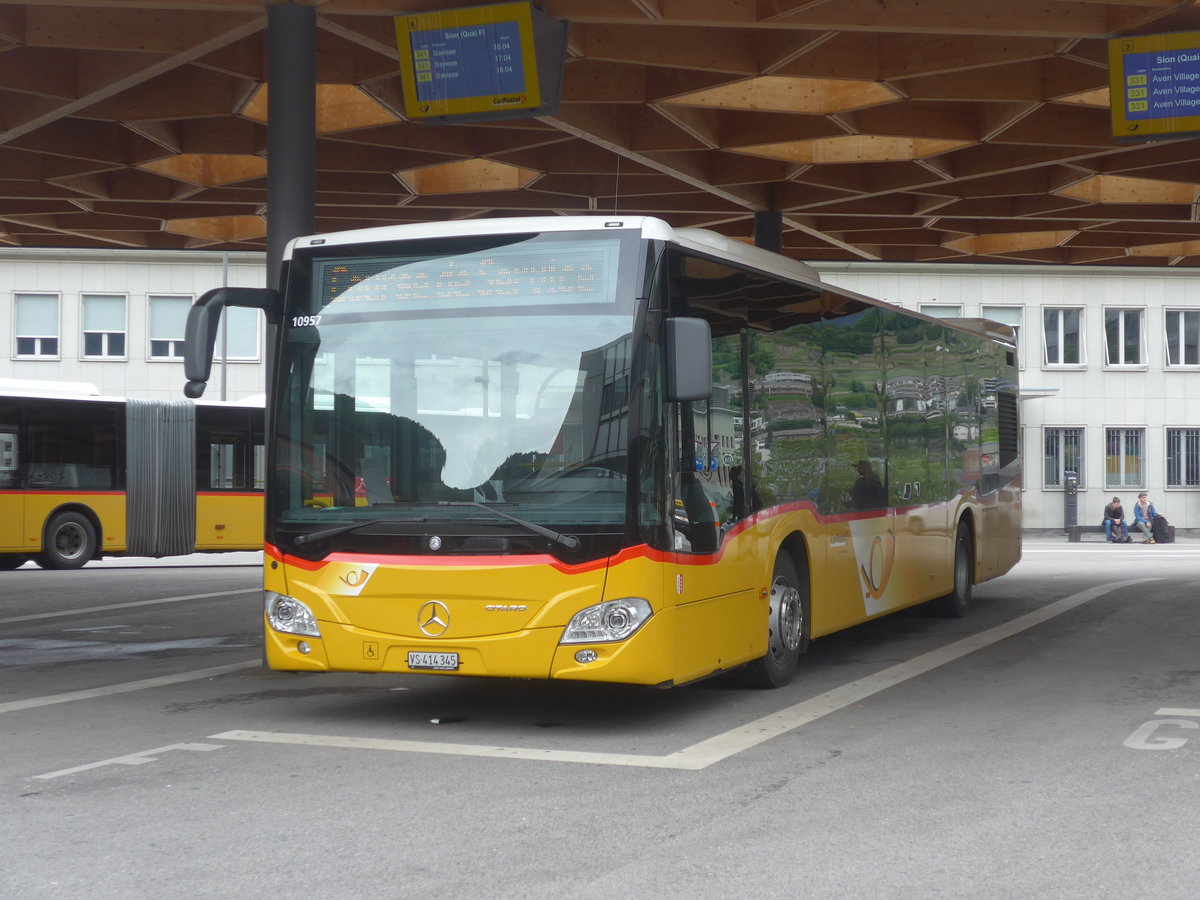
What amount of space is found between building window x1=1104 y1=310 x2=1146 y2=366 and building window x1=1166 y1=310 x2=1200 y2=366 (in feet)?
2.85

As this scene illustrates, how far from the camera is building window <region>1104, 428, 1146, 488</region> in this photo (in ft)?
149

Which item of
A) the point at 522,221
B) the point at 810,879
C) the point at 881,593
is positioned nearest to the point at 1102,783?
the point at 810,879

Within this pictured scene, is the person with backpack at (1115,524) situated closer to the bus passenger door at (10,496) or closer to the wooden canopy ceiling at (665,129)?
the wooden canopy ceiling at (665,129)

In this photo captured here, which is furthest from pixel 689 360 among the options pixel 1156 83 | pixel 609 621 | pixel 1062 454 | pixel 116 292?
pixel 1062 454

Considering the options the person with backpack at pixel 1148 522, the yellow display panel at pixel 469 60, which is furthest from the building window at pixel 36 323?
the yellow display panel at pixel 469 60

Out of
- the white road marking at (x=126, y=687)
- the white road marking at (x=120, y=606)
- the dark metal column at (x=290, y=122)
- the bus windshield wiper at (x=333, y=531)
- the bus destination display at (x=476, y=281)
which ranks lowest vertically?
the white road marking at (x=120, y=606)

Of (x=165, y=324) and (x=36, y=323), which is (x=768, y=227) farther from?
(x=36, y=323)

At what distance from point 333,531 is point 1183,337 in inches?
1661

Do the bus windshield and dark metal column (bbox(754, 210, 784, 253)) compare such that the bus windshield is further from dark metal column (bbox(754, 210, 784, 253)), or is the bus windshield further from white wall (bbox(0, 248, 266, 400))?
white wall (bbox(0, 248, 266, 400))

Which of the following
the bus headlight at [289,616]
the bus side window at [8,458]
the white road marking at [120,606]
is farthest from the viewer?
the bus side window at [8,458]

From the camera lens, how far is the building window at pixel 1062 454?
45281 millimetres

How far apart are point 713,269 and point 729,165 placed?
11.0m

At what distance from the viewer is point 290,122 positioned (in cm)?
1230

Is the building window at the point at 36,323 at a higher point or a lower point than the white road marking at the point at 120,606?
higher
